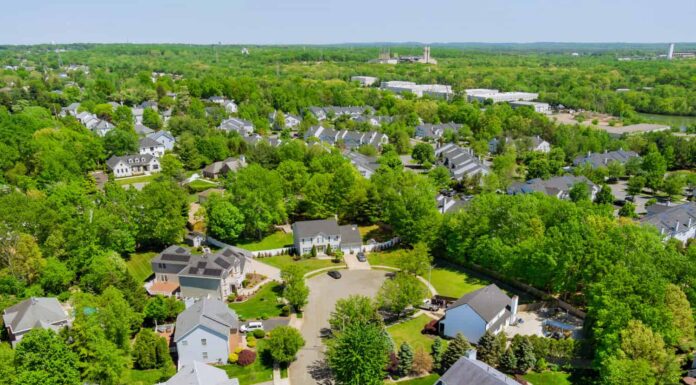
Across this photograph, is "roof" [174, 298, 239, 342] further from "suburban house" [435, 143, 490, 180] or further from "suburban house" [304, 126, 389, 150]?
"suburban house" [304, 126, 389, 150]

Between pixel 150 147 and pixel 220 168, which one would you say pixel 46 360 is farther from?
pixel 150 147

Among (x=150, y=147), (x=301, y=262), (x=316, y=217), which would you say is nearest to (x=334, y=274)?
(x=301, y=262)

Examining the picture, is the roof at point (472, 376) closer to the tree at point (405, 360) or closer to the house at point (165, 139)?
the tree at point (405, 360)

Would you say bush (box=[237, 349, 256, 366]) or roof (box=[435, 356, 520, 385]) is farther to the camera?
bush (box=[237, 349, 256, 366])

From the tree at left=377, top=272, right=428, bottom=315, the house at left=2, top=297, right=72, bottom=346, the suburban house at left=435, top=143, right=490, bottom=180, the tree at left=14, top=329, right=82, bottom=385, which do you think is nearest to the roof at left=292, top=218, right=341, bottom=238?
the tree at left=377, top=272, right=428, bottom=315

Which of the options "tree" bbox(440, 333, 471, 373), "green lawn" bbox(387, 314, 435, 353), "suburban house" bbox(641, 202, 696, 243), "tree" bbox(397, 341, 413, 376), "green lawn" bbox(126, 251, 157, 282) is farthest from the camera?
"suburban house" bbox(641, 202, 696, 243)

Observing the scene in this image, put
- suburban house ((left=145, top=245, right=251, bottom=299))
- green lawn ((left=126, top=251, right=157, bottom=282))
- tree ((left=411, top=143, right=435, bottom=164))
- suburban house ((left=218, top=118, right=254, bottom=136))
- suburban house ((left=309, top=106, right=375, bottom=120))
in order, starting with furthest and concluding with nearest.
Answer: suburban house ((left=309, top=106, right=375, bottom=120)), suburban house ((left=218, top=118, right=254, bottom=136)), tree ((left=411, top=143, right=435, bottom=164)), green lawn ((left=126, top=251, right=157, bottom=282)), suburban house ((left=145, top=245, right=251, bottom=299))

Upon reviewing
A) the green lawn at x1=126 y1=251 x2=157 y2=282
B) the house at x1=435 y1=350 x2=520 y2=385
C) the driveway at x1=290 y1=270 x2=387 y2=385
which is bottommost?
the driveway at x1=290 y1=270 x2=387 y2=385
